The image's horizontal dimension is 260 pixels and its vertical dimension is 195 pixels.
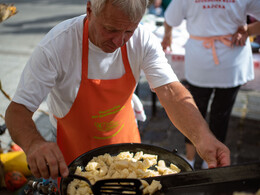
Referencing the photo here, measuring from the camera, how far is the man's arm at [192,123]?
1.41 meters

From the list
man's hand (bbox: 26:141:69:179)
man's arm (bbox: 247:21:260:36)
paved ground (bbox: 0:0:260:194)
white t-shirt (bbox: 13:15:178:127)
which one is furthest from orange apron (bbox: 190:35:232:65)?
man's hand (bbox: 26:141:69:179)

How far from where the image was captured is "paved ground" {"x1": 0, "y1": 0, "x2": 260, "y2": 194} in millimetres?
3543

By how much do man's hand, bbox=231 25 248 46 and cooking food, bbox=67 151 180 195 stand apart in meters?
1.62

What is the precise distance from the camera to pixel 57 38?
158 centimetres

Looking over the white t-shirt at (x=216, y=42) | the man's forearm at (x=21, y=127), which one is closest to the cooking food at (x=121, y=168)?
the man's forearm at (x=21, y=127)

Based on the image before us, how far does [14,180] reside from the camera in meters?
2.75

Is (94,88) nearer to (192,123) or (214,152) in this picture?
(192,123)

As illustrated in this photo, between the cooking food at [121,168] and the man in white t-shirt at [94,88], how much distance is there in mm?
134

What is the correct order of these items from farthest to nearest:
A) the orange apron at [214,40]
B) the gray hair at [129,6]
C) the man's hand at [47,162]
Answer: the orange apron at [214,40] < the gray hair at [129,6] < the man's hand at [47,162]

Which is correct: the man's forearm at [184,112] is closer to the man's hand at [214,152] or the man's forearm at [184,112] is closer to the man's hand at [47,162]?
the man's hand at [214,152]

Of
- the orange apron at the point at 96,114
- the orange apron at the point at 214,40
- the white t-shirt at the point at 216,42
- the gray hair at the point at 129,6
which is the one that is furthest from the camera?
the orange apron at the point at 214,40

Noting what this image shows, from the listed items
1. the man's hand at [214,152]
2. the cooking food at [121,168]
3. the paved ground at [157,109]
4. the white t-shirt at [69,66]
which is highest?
the white t-shirt at [69,66]

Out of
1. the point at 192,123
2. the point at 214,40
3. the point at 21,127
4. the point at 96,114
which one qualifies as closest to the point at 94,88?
the point at 96,114

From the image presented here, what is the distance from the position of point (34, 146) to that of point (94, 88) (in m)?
0.54
